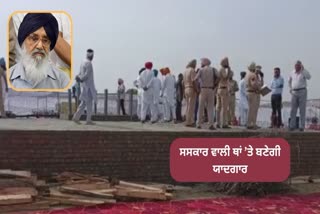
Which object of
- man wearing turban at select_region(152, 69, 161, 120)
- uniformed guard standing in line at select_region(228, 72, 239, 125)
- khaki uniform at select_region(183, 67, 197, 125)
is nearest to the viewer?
khaki uniform at select_region(183, 67, 197, 125)

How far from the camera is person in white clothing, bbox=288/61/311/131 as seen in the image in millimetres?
11414

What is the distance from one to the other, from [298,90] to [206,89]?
2.28m

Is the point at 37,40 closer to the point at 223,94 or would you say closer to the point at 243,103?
the point at 223,94

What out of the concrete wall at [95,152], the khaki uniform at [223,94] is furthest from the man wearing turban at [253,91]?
the concrete wall at [95,152]

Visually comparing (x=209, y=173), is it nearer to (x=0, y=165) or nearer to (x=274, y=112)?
(x=0, y=165)

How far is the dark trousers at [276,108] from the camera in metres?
13.3

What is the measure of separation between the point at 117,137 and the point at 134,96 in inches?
353

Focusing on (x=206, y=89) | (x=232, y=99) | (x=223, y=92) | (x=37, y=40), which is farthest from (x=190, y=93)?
(x=37, y=40)

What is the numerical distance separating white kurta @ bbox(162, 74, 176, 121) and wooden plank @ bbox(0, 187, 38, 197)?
8086 mm

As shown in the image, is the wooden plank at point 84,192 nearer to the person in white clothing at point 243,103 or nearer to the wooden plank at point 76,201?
the wooden plank at point 76,201

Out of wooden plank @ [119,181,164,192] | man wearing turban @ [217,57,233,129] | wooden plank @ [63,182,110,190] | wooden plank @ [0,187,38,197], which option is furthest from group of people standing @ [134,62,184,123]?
wooden plank @ [0,187,38,197]

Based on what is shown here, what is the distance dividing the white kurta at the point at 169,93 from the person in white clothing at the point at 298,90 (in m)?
4.17

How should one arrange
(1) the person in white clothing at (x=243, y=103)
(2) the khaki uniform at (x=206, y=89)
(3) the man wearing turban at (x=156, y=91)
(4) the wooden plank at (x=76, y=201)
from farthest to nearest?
(1) the person in white clothing at (x=243, y=103)
(3) the man wearing turban at (x=156, y=91)
(2) the khaki uniform at (x=206, y=89)
(4) the wooden plank at (x=76, y=201)

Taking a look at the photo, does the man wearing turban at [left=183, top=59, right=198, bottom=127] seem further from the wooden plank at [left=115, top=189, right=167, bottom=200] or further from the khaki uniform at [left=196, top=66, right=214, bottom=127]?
the wooden plank at [left=115, top=189, right=167, bottom=200]
